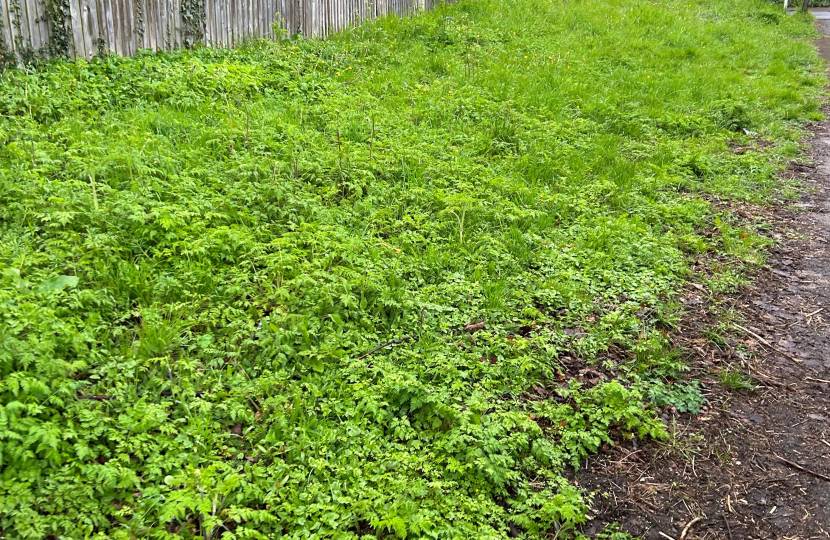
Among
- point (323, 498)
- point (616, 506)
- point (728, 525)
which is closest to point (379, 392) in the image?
point (323, 498)

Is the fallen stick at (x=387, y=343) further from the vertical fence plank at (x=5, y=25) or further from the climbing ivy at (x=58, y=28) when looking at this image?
the climbing ivy at (x=58, y=28)

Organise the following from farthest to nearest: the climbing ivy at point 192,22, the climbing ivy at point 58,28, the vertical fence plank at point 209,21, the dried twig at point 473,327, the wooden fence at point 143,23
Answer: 1. the vertical fence plank at point 209,21
2. the climbing ivy at point 192,22
3. the climbing ivy at point 58,28
4. the wooden fence at point 143,23
5. the dried twig at point 473,327

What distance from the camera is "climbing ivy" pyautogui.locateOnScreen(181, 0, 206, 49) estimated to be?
7.90m

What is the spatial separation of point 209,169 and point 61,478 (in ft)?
10.7

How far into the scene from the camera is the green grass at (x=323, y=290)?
2963 mm

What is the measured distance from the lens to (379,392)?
3.64 m

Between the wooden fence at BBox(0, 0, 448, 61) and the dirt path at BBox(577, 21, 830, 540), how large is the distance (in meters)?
6.83

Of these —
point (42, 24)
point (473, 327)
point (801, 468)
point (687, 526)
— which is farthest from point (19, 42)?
point (801, 468)

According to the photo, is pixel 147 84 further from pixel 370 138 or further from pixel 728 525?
pixel 728 525

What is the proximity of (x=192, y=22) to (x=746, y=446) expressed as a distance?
8119 millimetres

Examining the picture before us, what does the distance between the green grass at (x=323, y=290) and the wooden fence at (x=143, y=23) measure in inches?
13.1

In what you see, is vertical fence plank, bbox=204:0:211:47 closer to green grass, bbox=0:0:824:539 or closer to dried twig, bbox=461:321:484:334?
green grass, bbox=0:0:824:539

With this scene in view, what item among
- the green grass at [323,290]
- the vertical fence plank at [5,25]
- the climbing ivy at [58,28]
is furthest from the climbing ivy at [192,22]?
the vertical fence plank at [5,25]

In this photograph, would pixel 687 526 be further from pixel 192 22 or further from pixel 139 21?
pixel 192 22
